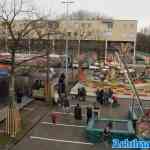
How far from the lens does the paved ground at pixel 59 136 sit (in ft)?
68.2

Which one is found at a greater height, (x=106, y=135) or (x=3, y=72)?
(x=3, y=72)

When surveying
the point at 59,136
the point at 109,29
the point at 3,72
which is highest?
the point at 109,29

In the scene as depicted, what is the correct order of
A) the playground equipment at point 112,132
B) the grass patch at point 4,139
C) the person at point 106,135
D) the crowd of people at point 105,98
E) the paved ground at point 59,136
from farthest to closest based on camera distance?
the crowd of people at point 105,98
the playground equipment at point 112,132
the person at point 106,135
the paved ground at point 59,136
the grass patch at point 4,139

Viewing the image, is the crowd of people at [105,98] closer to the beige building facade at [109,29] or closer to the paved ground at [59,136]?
the paved ground at [59,136]

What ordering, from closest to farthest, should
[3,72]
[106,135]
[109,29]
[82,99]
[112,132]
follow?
[106,135] → [112,132] → [3,72] → [82,99] → [109,29]

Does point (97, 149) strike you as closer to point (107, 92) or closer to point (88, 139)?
point (88, 139)

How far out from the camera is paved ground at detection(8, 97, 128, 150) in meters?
20.8

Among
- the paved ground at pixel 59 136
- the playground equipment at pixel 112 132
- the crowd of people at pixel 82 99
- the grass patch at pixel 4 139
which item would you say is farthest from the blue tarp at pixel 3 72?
the playground equipment at pixel 112 132

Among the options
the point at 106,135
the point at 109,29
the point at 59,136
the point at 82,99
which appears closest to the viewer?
the point at 106,135

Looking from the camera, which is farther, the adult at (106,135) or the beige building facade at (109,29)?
the beige building facade at (109,29)

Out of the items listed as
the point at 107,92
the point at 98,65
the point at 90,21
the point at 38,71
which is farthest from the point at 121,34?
the point at 107,92

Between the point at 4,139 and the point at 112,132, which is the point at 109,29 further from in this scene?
the point at 4,139

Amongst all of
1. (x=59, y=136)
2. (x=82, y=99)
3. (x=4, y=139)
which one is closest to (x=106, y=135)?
(x=59, y=136)

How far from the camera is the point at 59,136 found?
22672mm
